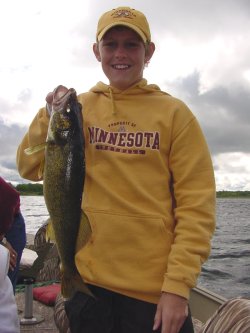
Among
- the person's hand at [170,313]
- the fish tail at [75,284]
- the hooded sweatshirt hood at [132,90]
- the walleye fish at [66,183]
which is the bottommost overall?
the person's hand at [170,313]

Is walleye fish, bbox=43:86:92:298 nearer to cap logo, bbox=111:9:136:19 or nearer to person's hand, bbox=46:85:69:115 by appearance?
person's hand, bbox=46:85:69:115

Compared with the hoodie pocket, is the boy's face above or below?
above

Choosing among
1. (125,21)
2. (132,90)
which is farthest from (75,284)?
(125,21)

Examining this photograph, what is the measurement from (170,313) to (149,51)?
1706 mm

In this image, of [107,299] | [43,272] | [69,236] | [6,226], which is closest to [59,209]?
[69,236]

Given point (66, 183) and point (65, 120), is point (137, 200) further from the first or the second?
point (65, 120)

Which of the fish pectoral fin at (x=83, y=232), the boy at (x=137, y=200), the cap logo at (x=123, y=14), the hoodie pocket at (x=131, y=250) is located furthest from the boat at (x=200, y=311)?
the cap logo at (x=123, y=14)

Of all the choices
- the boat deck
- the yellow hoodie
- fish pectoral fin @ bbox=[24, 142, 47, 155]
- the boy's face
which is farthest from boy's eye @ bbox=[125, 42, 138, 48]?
the boat deck

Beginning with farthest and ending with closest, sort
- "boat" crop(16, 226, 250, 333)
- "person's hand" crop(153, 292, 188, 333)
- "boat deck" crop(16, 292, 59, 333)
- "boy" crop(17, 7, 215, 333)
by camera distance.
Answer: "boat deck" crop(16, 292, 59, 333) < "boat" crop(16, 226, 250, 333) < "boy" crop(17, 7, 215, 333) < "person's hand" crop(153, 292, 188, 333)

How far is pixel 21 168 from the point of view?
3.14 m

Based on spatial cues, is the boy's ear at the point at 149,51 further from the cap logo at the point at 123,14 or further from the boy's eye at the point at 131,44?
the cap logo at the point at 123,14

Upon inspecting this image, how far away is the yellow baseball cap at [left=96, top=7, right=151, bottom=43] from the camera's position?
3.08 meters

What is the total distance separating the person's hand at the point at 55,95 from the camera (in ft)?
9.43

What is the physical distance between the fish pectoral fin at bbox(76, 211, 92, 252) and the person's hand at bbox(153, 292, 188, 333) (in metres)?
0.56
